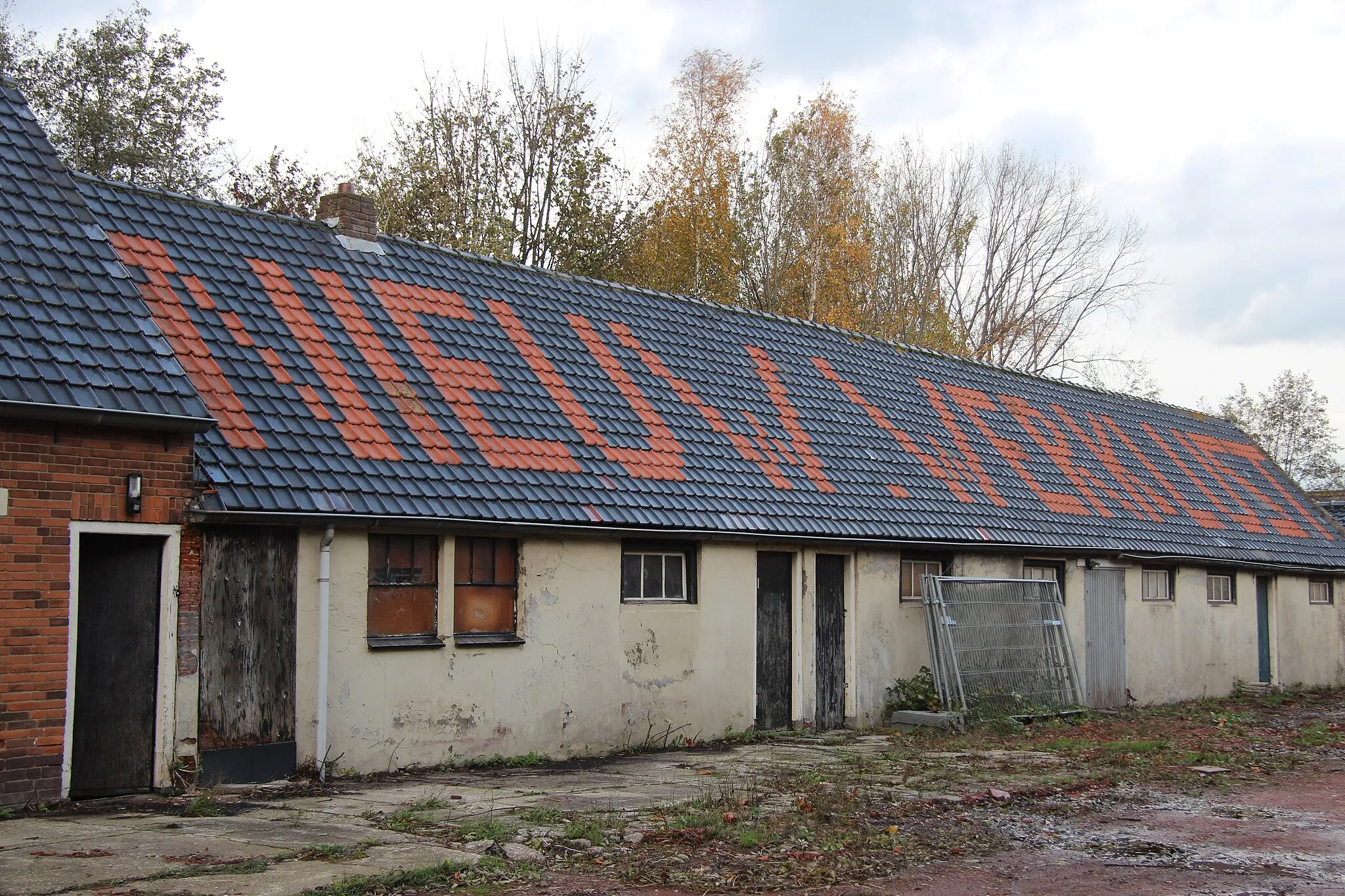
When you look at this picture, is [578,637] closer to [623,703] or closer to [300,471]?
[623,703]

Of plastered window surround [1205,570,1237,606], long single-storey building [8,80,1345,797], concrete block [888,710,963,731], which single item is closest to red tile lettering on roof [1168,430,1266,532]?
plastered window surround [1205,570,1237,606]

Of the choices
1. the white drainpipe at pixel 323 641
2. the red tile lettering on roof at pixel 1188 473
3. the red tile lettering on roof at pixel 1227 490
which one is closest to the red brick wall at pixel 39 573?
the white drainpipe at pixel 323 641

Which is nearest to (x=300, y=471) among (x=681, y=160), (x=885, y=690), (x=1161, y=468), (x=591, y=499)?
(x=591, y=499)

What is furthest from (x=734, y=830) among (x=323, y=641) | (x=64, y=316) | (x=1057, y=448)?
(x=1057, y=448)

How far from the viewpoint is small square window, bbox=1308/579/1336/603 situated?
2814cm

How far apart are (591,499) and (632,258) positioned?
22.1m

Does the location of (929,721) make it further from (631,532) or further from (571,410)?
(571,410)

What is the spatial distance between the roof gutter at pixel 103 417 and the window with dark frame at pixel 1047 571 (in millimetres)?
13671

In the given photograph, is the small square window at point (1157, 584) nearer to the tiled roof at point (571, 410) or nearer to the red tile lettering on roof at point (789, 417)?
the tiled roof at point (571, 410)

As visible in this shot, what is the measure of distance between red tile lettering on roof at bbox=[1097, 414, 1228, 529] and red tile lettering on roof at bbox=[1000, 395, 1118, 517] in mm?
2066

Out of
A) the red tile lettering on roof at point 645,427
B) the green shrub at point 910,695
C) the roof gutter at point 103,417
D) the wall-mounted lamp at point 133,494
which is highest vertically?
the red tile lettering on roof at point 645,427

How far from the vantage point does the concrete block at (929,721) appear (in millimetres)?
17422

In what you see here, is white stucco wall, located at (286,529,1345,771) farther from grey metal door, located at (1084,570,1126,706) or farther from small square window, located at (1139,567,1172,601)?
small square window, located at (1139,567,1172,601)

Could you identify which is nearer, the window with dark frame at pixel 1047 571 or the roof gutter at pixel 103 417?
the roof gutter at pixel 103 417
